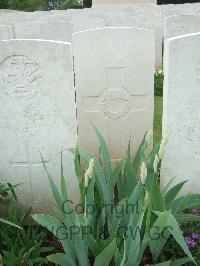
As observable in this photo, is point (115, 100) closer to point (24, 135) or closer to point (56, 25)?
point (24, 135)

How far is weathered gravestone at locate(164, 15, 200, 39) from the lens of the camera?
381cm

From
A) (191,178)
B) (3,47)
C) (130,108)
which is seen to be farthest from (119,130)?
(3,47)

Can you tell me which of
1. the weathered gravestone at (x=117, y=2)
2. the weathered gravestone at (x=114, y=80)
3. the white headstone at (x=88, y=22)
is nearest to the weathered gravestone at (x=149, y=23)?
the white headstone at (x=88, y=22)

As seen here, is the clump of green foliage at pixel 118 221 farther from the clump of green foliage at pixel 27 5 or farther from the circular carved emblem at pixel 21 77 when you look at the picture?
the clump of green foliage at pixel 27 5

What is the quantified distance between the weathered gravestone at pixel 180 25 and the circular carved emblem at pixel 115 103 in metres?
1.18

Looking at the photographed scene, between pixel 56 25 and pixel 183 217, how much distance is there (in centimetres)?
253

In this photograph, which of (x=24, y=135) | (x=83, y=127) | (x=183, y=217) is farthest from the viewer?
(x=83, y=127)

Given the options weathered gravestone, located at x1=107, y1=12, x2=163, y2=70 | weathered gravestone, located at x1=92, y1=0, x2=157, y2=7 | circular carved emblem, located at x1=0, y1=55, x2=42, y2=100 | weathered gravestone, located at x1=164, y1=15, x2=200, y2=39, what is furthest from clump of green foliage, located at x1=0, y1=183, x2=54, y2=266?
weathered gravestone, located at x1=92, y1=0, x2=157, y2=7

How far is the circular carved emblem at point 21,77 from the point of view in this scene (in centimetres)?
222

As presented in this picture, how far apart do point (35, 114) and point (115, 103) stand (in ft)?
2.41

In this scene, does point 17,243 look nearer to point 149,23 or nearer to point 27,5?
point 149,23

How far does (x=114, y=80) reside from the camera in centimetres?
279

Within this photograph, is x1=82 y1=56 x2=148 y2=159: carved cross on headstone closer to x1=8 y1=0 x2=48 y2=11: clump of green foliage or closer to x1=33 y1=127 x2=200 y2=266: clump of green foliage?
x1=33 y1=127 x2=200 y2=266: clump of green foliage

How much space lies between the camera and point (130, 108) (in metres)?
2.89
